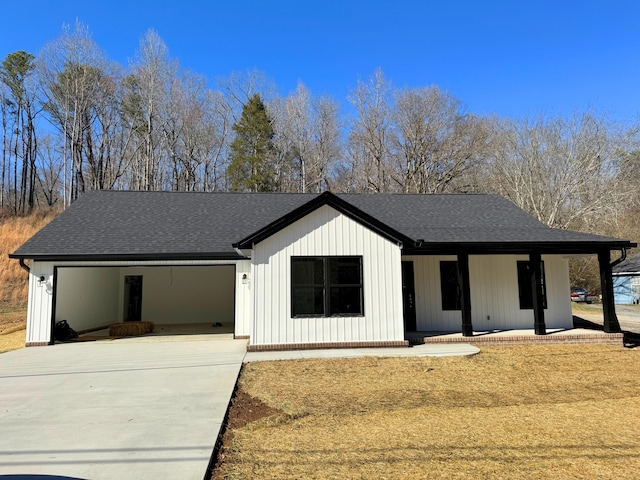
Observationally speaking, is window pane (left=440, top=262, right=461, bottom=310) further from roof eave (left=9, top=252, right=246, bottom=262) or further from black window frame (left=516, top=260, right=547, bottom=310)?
roof eave (left=9, top=252, right=246, bottom=262)

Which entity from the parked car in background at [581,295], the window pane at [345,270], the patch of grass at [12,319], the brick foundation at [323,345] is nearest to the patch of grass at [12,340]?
the patch of grass at [12,319]

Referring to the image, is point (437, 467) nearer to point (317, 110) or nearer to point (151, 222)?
point (151, 222)

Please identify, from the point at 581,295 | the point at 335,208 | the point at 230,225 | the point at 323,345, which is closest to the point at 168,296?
the point at 230,225

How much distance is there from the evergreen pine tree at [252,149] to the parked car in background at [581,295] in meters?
21.7

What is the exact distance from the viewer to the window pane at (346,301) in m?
9.90

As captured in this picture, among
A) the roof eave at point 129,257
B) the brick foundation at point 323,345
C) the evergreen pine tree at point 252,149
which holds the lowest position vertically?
the brick foundation at point 323,345

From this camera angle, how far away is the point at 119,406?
5.49m

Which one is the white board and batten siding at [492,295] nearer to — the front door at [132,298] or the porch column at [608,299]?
the porch column at [608,299]

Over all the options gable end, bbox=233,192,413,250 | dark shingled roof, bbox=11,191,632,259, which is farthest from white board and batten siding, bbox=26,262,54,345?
gable end, bbox=233,192,413,250

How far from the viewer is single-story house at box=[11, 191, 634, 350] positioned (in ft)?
32.0

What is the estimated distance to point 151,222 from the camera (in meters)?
13.4

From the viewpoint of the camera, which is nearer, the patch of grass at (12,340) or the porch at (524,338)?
the porch at (524,338)

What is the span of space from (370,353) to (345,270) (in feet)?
6.86

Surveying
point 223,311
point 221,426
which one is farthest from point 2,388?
point 223,311
